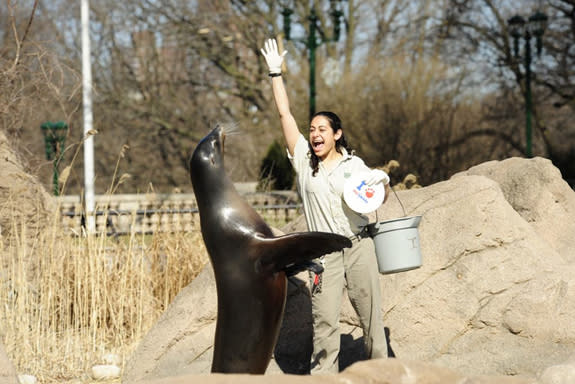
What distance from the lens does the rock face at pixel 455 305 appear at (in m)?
5.20

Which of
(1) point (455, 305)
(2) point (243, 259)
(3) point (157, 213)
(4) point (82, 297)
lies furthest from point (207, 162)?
(3) point (157, 213)

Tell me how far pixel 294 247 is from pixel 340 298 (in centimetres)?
89

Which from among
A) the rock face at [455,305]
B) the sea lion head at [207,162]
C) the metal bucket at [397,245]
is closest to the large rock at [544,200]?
the rock face at [455,305]

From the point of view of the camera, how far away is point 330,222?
4.56 meters

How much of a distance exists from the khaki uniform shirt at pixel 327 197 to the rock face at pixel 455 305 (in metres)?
1.19

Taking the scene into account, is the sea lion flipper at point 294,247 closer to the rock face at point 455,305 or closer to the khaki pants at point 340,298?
the khaki pants at point 340,298

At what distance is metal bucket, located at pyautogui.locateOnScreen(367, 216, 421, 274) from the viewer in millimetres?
4707

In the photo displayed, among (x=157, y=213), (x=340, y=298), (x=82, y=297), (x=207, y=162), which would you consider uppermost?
(x=207, y=162)

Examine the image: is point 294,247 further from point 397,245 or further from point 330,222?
point 397,245

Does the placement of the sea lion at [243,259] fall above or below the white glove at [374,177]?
below

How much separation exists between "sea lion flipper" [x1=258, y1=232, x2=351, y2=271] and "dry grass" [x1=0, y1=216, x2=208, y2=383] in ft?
9.12

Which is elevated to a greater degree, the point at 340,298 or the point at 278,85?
the point at 278,85

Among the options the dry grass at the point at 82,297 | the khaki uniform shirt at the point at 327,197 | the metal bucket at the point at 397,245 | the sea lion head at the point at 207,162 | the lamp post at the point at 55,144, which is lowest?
the dry grass at the point at 82,297

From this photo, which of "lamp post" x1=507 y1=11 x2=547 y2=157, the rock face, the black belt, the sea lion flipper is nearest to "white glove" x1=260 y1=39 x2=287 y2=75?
the black belt
